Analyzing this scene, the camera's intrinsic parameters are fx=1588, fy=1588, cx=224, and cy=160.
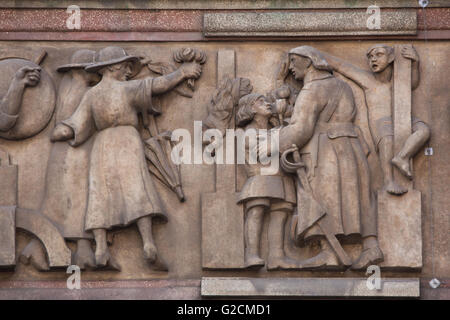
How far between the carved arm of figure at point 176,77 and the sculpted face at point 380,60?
182 centimetres

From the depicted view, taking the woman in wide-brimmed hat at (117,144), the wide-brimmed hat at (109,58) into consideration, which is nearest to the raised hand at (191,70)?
the woman in wide-brimmed hat at (117,144)

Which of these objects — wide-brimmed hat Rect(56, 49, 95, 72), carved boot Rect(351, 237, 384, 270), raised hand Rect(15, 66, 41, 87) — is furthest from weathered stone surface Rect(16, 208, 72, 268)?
carved boot Rect(351, 237, 384, 270)

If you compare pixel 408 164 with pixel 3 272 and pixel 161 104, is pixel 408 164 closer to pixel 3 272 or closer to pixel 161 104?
pixel 161 104

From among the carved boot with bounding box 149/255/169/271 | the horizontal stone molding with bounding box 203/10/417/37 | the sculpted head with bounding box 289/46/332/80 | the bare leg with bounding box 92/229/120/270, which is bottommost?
the carved boot with bounding box 149/255/169/271

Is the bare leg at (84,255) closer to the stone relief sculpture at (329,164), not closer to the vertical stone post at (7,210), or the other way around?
the vertical stone post at (7,210)

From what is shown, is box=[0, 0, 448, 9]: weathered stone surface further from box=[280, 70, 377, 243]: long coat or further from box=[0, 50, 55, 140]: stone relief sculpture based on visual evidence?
box=[280, 70, 377, 243]: long coat

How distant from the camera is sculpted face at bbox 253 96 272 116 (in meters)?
16.4

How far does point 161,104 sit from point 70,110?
3.12ft

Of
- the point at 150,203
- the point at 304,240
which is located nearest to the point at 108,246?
the point at 150,203

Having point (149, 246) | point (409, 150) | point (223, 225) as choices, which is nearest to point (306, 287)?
point (223, 225)

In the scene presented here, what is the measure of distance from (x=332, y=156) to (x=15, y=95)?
3.35m

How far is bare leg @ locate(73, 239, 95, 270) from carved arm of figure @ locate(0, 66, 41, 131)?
146 cm

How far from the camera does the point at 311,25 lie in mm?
16750

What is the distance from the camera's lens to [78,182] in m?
16.4
